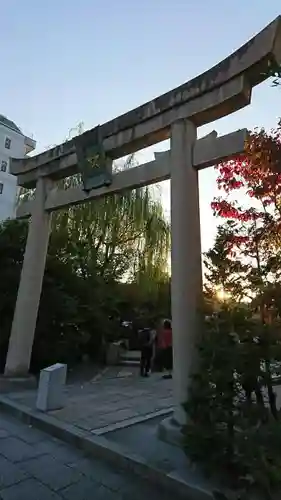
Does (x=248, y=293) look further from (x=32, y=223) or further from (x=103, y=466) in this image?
(x=32, y=223)

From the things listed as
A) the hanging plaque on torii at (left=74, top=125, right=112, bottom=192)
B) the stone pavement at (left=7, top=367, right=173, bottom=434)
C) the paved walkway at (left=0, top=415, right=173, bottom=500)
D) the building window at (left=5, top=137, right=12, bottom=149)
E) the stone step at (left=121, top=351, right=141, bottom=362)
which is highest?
the building window at (left=5, top=137, right=12, bottom=149)

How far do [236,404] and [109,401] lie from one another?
3381 mm

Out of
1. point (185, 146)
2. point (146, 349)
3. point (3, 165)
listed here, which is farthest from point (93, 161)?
point (3, 165)

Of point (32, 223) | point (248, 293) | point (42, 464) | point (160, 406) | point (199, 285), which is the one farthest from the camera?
point (32, 223)

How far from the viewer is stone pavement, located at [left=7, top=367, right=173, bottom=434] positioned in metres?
4.61

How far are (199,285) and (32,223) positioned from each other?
4.10 m

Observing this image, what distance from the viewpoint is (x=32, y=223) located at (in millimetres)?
6848

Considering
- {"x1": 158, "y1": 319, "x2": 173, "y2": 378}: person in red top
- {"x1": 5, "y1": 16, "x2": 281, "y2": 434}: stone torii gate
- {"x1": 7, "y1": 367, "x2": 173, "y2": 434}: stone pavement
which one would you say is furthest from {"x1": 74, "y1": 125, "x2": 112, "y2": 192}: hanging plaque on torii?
{"x1": 158, "y1": 319, "x2": 173, "y2": 378}: person in red top

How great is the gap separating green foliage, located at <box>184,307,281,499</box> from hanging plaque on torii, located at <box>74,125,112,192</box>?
3.17 metres

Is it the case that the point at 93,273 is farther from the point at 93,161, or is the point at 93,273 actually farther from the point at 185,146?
the point at 185,146

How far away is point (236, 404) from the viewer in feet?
9.21

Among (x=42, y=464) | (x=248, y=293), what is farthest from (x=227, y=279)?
(x=42, y=464)

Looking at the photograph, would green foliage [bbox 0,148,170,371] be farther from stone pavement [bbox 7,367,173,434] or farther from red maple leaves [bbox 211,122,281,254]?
red maple leaves [bbox 211,122,281,254]

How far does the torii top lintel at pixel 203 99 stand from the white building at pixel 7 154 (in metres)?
24.3
